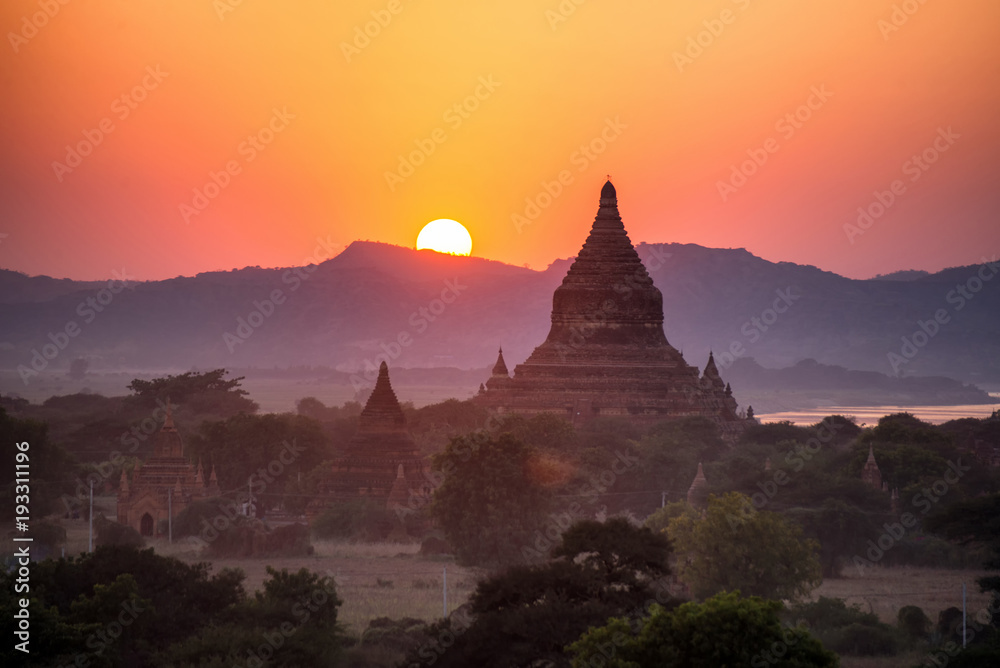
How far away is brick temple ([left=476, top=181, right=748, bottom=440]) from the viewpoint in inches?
2790

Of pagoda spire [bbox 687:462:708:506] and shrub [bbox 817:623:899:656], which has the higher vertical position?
pagoda spire [bbox 687:462:708:506]

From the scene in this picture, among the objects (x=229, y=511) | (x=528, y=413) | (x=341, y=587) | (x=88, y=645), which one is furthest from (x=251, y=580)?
(x=528, y=413)

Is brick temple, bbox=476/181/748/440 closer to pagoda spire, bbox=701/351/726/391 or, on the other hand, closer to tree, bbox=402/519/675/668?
pagoda spire, bbox=701/351/726/391

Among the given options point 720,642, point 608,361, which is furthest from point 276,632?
point 608,361

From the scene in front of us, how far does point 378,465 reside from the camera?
55781mm

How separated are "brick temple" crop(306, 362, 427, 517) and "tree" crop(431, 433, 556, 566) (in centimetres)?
777

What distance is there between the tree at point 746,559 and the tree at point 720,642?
590 inches

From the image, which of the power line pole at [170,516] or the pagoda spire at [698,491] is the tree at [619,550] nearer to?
the pagoda spire at [698,491]

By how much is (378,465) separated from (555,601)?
30506 mm

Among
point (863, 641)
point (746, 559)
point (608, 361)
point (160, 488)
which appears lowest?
point (863, 641)

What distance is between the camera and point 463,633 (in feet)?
85.5

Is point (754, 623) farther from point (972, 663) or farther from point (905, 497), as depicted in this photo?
point (905, 497)

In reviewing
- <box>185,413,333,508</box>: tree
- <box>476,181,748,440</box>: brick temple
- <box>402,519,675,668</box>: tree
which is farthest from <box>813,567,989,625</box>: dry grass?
<box>476,181,748,440</box>: brick temple

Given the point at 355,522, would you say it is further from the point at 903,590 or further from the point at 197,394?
the point at 197,394
